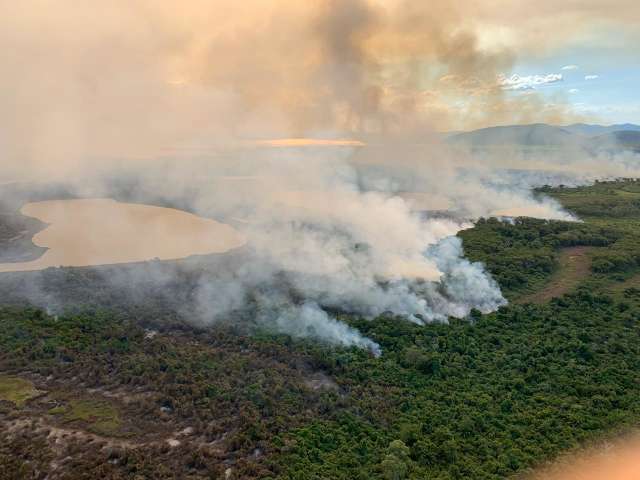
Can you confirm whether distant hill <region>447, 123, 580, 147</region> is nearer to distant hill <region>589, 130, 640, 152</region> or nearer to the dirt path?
distant hill <region>589, 130, 640, 152</region>

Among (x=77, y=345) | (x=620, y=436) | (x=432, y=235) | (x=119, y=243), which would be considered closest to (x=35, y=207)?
(x=119, y=243)

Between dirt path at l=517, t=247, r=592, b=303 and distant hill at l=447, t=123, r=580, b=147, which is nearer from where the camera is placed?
dirt path at l=517, t=247, r=592, b=303

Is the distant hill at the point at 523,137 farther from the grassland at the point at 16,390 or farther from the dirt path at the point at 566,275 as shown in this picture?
the grassland at the point at 16,390

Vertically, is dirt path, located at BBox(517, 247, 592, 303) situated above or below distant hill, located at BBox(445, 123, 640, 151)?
below

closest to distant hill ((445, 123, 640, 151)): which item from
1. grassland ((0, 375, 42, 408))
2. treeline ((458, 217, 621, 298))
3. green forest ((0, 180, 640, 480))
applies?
treeline ((458, 217, 621, 298))

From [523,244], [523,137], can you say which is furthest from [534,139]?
[523,244]
